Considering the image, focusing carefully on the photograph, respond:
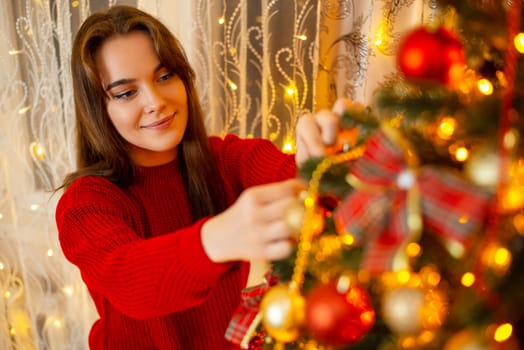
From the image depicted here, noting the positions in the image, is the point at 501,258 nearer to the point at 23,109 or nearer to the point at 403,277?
the point at 403,277

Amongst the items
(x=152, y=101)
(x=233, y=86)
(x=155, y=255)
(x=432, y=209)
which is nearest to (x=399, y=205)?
(x=432, y=209)

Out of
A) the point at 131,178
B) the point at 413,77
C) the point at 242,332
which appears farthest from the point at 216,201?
the point at 413,77

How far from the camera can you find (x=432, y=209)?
1.23ft

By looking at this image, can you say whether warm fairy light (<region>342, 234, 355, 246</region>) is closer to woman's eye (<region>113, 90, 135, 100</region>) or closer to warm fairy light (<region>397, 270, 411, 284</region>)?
warm fairy light (<region>397, 270, 411, 284</region>)

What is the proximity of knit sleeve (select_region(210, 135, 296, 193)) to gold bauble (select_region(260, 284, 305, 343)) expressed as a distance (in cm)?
49

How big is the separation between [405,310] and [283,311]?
115 millimetres

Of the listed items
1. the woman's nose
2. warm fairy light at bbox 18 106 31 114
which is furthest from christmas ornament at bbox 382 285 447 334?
warm fairy light at bbox 18 106 31 114

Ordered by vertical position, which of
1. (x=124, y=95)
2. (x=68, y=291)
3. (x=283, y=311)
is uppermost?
(x=124, y=95)

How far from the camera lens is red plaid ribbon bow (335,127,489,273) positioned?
37 centimetres

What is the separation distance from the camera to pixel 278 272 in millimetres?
541

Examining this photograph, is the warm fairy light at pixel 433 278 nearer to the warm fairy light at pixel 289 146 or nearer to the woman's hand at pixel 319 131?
the woman's hand at pixel 319 131

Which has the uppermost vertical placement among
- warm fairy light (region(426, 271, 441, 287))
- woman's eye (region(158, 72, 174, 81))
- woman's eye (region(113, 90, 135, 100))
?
woman's eye (region(158, 72, 174, 81))

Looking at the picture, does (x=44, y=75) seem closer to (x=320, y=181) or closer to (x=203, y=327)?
(x=203, y=327)

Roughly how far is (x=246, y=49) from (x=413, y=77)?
2.71ft
